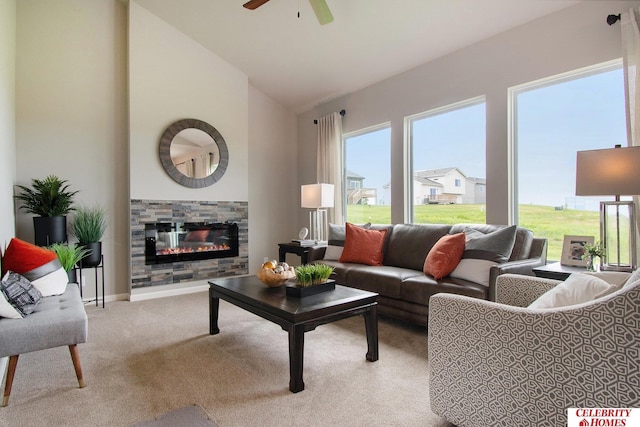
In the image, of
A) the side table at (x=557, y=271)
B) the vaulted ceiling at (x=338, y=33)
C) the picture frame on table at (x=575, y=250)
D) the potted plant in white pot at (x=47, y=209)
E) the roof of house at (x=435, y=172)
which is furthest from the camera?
the roof of house at (x=435, y=172)

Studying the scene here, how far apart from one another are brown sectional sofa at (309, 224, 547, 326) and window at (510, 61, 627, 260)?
396 millimetres

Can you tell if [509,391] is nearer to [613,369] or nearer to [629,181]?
[613,369]

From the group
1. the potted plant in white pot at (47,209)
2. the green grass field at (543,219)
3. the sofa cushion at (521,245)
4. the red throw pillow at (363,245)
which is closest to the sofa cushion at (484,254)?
the sofa cushion at (521,245)

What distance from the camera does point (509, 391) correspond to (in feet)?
4.62

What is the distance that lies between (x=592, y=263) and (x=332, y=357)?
195 cm

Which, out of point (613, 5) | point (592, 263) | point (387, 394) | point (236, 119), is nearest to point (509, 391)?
point (387, 394)

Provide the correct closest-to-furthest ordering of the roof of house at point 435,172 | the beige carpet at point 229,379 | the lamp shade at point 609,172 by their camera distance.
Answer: the beige carpet at point 229,379, the lamp shade at point 609,172, the roof of house at point 435,172

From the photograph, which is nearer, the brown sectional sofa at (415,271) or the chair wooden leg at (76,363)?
the chair wooden leg at (76,363)

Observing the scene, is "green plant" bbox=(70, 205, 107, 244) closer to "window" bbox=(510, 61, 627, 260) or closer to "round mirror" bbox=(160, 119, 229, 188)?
"round mirror" bbox=(160, 119, 229, 188)

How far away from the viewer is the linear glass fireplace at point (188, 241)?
454 centimetres

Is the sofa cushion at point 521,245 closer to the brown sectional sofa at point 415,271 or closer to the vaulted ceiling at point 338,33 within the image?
the brown sectional sofa at point 415,271

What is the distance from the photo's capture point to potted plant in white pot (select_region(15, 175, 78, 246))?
359cm

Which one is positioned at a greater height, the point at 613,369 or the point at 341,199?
the point at 341,199

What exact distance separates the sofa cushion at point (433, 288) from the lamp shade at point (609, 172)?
0.97 m
